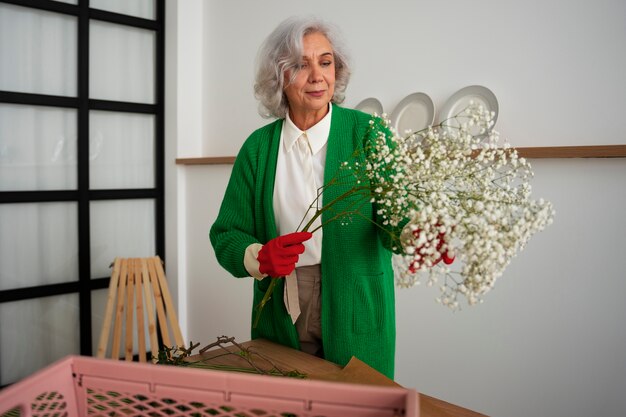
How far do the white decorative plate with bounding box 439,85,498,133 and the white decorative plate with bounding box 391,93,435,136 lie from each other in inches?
2.4

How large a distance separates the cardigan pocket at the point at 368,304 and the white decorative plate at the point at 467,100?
83 cm

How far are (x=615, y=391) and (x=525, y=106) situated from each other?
0.92 metres

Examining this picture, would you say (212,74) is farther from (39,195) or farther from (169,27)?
(39,195)

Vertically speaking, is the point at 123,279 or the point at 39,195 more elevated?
the point at 39,195

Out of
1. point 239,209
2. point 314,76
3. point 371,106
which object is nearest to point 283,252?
point 239,209

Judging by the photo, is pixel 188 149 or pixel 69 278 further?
pixel 188 149

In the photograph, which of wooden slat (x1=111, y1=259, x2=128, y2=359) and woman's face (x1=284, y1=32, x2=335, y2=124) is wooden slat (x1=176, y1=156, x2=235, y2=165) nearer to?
wooden slat (x1=111, y1=259, x2=128, y2=359)

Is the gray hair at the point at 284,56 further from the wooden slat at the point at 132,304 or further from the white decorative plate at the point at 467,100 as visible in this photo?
the wooden slat at the point at 132,304

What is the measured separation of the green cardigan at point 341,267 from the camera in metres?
1.20

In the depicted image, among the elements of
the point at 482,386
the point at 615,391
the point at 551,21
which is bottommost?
the point at 482,386

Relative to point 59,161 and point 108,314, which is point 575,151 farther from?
point 59,161

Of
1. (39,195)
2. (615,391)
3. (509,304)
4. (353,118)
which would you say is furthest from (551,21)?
(39,195)

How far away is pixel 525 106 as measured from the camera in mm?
1668

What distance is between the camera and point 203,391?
18.1 inches
